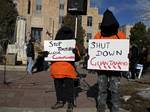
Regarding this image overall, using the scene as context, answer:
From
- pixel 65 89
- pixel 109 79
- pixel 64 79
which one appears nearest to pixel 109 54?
pixel 109 79


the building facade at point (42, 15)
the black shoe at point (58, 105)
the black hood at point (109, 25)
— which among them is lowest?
the black shoe at point (58, 105)

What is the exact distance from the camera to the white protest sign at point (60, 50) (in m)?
11.1

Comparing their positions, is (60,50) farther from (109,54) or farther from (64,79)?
(109,54)

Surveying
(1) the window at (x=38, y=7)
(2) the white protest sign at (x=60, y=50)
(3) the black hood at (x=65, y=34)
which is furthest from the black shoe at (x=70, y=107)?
(1) the window at (x=38, y=7)

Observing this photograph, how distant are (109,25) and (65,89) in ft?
6.95

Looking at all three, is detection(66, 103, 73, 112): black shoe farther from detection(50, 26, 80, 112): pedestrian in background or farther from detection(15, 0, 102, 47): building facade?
detection(15, 0, 102, 47): building facade

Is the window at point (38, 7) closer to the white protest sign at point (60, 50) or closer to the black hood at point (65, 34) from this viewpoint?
the white protest sign at point (60, 50)

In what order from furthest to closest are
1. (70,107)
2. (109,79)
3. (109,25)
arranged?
(70,107), (109,79), (109,25)

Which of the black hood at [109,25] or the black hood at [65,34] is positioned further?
the black hood at [65,34]

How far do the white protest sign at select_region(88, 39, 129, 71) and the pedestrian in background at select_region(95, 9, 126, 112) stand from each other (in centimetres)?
12

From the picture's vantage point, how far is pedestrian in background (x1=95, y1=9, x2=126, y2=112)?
A: 9.80m

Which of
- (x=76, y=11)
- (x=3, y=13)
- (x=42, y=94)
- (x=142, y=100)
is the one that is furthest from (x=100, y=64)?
(x=3, y=13)

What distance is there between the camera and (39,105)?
11.2 meters

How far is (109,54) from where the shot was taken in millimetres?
10242
